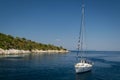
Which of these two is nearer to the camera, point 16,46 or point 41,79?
point 41,79

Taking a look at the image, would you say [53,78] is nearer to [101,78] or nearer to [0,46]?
[101,78]

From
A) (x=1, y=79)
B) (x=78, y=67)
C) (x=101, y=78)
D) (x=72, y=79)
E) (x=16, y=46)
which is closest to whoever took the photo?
(x=1, y=79)

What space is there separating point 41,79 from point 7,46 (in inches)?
5501

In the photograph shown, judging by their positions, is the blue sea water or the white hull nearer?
the blue sea water

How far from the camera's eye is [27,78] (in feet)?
167

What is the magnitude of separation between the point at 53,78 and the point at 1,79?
1418cm

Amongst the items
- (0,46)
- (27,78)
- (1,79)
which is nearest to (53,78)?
(27,78)

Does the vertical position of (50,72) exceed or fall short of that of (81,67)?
it falls short

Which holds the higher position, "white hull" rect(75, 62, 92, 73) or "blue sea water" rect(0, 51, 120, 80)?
"white hull" rect(75, 62, 92, 73)

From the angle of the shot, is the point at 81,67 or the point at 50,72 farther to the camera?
the point at 50,72

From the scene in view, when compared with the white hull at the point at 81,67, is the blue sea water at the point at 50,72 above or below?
below

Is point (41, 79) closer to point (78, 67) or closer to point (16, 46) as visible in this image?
point (78, 67)

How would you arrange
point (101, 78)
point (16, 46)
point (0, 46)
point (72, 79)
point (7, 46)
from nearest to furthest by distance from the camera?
point (72, 79) < point (101, 78) < point (0, 46) < point (7, 46) < point (16, 46)

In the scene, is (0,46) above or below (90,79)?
above
